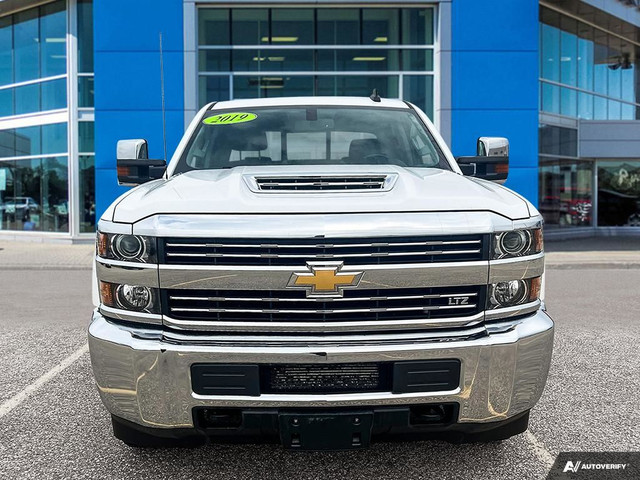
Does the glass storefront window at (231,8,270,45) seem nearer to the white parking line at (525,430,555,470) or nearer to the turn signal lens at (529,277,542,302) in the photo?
the white parking line at (525,430,555,470)

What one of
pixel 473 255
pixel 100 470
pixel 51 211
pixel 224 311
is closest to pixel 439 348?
pixel 473 255

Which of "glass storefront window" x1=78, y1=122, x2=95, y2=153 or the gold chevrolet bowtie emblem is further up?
"glass storefront window" x1=78, y1=122, x2=95, y2=153

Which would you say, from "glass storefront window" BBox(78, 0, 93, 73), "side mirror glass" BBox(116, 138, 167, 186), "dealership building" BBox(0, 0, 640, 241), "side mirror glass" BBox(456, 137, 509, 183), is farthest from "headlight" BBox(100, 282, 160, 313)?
"glass storefront window" BBox(78, 0, 93, 73)

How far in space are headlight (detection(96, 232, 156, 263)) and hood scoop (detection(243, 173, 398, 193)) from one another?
1.92 ft

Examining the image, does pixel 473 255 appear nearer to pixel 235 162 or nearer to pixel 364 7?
pixel 235 162

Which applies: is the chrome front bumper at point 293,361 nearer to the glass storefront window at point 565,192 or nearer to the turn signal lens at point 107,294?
the turn signal lens at point 107,294

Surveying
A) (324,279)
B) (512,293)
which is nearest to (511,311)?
(512,293)

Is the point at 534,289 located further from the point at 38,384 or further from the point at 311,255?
the point at 38,384

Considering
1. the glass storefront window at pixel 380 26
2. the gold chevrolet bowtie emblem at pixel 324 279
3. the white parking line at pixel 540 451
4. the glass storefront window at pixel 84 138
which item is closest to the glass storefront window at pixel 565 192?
the glass storefront window at pixel 380 26

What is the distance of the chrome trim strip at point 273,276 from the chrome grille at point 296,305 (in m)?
0.04

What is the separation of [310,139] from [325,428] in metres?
2.31

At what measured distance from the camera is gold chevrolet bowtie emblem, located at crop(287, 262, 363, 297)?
9.10 feet

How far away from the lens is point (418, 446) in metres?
3.69

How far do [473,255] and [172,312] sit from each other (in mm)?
1338
